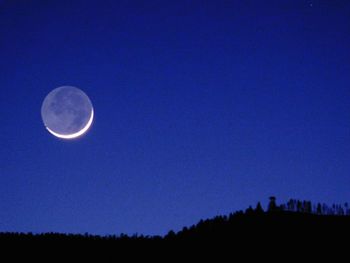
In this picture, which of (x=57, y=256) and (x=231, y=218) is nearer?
(x=231, y=218)

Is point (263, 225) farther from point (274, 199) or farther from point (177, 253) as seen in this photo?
point (177, 253)

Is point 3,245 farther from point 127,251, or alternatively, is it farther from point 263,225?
point 263,225

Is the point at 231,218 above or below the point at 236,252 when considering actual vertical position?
above

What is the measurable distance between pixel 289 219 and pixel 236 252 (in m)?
10.4

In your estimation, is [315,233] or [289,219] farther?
[289,219]

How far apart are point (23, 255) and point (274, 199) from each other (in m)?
55.0

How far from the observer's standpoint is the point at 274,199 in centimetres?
9575

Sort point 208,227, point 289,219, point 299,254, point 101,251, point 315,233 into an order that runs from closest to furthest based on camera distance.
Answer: point 299,254 < point 315,233 < point 289,219 < point 208,227 < point 101,251

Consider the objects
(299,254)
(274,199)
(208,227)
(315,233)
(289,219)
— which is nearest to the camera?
(299,254)

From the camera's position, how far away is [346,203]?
9988 cm

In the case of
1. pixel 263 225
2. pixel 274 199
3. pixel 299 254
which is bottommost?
pixel 299 254

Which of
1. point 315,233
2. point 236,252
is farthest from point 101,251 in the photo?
point 315,233

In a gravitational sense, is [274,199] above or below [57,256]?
above

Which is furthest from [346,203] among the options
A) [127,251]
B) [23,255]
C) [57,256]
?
[23,255]
